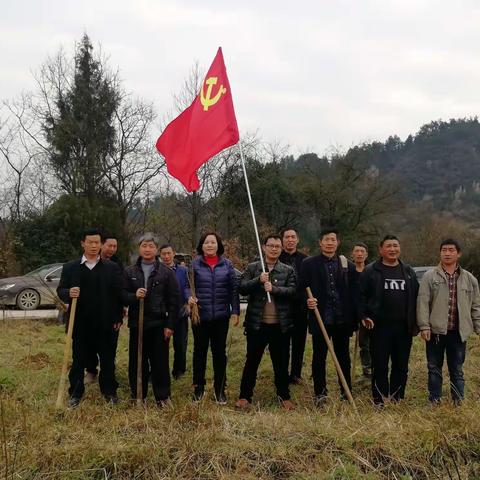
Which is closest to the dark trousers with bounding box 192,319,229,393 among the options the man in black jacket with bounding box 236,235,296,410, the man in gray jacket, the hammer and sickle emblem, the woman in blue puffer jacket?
the woman in blue puffer jacket

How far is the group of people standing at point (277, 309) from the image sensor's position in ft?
16.5

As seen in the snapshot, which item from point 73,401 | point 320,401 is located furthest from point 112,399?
point 320,401

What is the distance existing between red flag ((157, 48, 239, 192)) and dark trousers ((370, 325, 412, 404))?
2.48 metres

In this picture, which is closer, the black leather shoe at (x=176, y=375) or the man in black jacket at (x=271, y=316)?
the man in black jacket at (x=271, y=316)

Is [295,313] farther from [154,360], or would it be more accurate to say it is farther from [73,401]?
[73,401]

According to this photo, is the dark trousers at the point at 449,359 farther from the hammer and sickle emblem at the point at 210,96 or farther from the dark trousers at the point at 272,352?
the hammer and sickle emblem at the point at 210,96

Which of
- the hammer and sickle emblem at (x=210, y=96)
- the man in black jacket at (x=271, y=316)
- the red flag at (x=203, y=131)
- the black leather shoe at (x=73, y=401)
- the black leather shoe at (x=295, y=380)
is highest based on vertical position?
the hammer and sickle emblem at (x=210, y=96)

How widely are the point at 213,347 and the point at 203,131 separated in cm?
233

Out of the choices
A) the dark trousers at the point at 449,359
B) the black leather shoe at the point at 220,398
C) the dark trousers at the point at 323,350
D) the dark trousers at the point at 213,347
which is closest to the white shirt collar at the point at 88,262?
the dark trousers at the point at 213,347

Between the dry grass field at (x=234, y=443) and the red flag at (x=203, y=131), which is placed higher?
the red flag at (x=203, y=131)

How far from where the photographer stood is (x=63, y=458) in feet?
10.6

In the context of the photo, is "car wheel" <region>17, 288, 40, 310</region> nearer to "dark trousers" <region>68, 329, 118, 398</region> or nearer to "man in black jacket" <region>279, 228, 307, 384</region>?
"dark trousers" <region>68, 329, 118, 398</region>

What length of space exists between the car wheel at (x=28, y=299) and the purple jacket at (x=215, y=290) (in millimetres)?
9868

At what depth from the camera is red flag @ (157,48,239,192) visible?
561 cm
